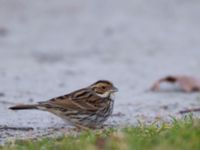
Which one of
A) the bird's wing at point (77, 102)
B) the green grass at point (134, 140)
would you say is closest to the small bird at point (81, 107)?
the bird's wing at point (77, 102)

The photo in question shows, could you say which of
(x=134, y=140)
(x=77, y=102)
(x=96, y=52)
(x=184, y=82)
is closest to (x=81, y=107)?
(x=77, y=102)

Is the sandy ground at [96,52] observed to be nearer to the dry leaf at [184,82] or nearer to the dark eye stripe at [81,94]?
the dry leaf at [184,82]

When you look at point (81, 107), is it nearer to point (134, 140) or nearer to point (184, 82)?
point (134, 140)

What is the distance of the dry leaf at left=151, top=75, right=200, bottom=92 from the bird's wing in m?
3.48

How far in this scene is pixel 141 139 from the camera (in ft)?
27.5

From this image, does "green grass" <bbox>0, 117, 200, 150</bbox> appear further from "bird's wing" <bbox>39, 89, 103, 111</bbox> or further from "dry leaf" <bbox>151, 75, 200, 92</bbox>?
"dry leaf" <bbox>151, 75, 200, 92</bbox>

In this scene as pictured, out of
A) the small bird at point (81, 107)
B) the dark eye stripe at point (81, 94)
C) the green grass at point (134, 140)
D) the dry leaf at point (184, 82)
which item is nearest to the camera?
the green grass at point (134, 140)

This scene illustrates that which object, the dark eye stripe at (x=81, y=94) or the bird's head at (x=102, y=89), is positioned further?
the bird's head at (x=102, y=89)

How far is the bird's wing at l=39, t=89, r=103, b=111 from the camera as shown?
34.1 ft

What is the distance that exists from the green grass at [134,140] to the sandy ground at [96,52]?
0.87 metres

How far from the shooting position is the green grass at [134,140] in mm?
7801

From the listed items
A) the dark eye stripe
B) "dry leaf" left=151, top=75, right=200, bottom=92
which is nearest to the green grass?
the dark eye stripe

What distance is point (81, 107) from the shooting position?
1050cm

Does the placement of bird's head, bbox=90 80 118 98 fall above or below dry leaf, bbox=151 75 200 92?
below
